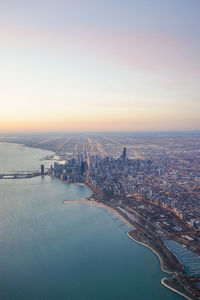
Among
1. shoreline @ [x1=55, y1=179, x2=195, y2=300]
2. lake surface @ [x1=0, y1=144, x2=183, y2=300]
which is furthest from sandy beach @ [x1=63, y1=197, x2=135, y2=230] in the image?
lake surface @ [x1=0, y1=144, x2=183, y2=300]

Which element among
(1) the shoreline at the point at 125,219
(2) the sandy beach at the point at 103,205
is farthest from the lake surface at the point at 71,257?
(2) the sandy beach at the point at 103,205

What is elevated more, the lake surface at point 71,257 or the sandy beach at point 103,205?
the sandy beach at point 103,205

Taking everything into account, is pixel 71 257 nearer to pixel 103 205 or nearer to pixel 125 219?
pixel 125 219

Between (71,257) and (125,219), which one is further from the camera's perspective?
(125,219)

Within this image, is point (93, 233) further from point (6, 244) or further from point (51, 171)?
point (51, 171)

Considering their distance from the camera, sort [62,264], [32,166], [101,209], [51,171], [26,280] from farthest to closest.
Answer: [32,166] < [51,171] < [101,209] < [62,264] < [26,280]

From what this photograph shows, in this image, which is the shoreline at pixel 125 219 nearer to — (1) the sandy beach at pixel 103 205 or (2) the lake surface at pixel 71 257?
(1) the sandy beach at pixel 103 205

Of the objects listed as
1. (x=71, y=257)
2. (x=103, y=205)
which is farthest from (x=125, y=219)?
(x=71, y=257)

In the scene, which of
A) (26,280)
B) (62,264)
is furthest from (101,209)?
(26,280)
